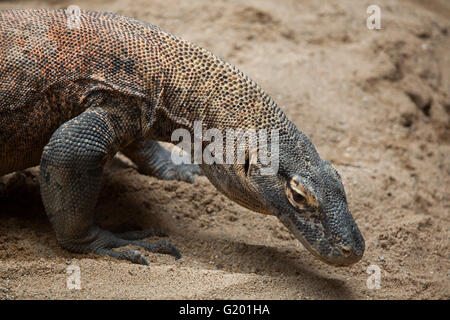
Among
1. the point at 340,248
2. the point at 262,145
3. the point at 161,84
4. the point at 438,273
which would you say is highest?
the point at 161,84

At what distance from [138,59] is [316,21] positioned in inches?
182

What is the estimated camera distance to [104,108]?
4086 mm

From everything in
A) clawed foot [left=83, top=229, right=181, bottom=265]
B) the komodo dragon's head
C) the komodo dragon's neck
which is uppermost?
the komodo dragon's neck

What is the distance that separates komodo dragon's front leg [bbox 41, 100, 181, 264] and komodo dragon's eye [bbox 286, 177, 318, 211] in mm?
1272

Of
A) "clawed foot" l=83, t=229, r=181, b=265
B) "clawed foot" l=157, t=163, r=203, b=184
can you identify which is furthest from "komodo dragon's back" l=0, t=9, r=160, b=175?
"clawed foot" l=157, t=163, r=203, b=184

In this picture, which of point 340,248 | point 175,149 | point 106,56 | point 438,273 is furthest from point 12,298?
point 438,273

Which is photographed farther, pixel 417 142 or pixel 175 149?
pixel 417 142

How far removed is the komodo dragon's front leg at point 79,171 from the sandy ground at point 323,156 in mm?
182

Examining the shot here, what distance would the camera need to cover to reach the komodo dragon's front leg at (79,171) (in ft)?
12.9

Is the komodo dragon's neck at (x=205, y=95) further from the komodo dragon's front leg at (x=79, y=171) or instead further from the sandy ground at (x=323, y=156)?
the sandy ground at (x=323, y=156)

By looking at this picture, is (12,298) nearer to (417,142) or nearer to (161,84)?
(161,84)

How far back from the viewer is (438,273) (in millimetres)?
4383

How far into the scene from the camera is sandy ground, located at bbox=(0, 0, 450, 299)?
3.88m

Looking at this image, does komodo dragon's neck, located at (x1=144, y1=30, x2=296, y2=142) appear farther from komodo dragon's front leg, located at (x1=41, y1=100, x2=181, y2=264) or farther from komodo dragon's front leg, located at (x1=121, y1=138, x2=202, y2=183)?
komodo dragon's front leg, located at (x1=121, y1=138, x2=202, y2=183)
